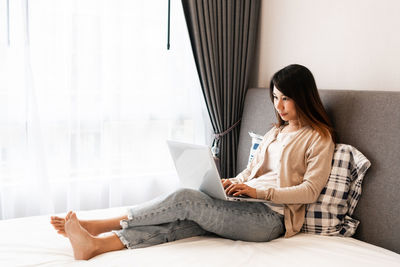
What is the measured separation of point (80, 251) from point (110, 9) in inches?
59.0

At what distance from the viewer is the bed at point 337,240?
5.05ft

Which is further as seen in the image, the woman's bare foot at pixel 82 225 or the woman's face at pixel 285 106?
the woman's face at pixel 285 106

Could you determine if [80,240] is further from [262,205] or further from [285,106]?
[285,106]

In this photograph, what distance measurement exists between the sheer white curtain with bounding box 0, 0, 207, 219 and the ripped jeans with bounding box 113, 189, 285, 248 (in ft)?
2.98

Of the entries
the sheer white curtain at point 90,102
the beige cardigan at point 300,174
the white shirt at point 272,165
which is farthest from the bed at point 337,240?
the sheer white curtain at point 90,102

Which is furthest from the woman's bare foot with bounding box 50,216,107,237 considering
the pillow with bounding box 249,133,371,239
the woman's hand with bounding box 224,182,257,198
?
the pillow with bounding box 249,133,371,239

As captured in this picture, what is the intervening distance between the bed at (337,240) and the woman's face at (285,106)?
21 centimetres

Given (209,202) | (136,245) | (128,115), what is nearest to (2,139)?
(128,115)

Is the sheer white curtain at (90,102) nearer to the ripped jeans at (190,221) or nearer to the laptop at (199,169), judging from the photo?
the laptop at (199,169)

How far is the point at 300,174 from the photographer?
75.6 inches

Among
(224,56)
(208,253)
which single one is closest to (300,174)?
(208,253)

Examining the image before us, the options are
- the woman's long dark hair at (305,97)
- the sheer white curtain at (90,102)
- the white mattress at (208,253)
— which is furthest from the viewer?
the sheer white curtain at (90,102)

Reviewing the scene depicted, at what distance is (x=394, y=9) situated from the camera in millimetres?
1830

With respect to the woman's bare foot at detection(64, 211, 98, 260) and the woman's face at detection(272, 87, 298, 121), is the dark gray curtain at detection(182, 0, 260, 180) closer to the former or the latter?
the woman's face at detection(272, 87, 298, 121)
